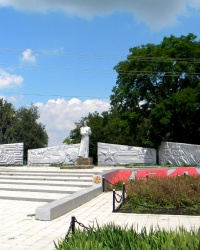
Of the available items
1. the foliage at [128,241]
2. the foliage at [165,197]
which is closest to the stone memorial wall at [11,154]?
the foliage at [165,197]

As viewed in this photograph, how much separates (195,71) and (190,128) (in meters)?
4.57

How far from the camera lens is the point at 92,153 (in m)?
36.0

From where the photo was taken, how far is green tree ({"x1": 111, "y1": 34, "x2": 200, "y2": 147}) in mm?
24094

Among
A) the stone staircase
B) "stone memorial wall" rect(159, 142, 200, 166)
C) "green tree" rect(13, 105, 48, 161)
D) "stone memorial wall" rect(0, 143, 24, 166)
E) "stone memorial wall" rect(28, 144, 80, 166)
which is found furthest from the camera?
"green tree" rect(13, 105, 48, 161)

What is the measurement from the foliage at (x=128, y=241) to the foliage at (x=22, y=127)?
122 feet

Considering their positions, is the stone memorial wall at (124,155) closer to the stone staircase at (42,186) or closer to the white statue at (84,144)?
the white statue at (84,144)

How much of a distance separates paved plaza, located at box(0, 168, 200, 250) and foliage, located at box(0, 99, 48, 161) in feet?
103

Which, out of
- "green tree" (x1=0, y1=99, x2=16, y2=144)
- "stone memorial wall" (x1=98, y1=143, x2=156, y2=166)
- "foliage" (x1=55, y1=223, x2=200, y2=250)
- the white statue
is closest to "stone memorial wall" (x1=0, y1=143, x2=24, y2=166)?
the white statue

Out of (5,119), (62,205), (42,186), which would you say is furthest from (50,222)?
(5,119)

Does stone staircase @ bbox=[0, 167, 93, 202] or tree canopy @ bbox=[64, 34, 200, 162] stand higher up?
tree canopy @ bbox=[64, 34, 200, 162]

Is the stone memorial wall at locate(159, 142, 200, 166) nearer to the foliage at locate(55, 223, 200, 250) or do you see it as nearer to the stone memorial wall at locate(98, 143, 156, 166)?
the stone memorial wall at locate(98, 143, 156, 166)

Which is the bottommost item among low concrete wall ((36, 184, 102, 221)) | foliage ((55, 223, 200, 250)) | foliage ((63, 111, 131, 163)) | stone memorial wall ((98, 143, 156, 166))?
low concrete wall ((36, 184, 102, 221))

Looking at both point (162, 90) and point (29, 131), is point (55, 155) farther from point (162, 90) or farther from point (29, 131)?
point (29, 131)

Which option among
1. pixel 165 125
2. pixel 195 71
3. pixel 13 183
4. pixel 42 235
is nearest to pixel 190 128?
pixel 165 125
